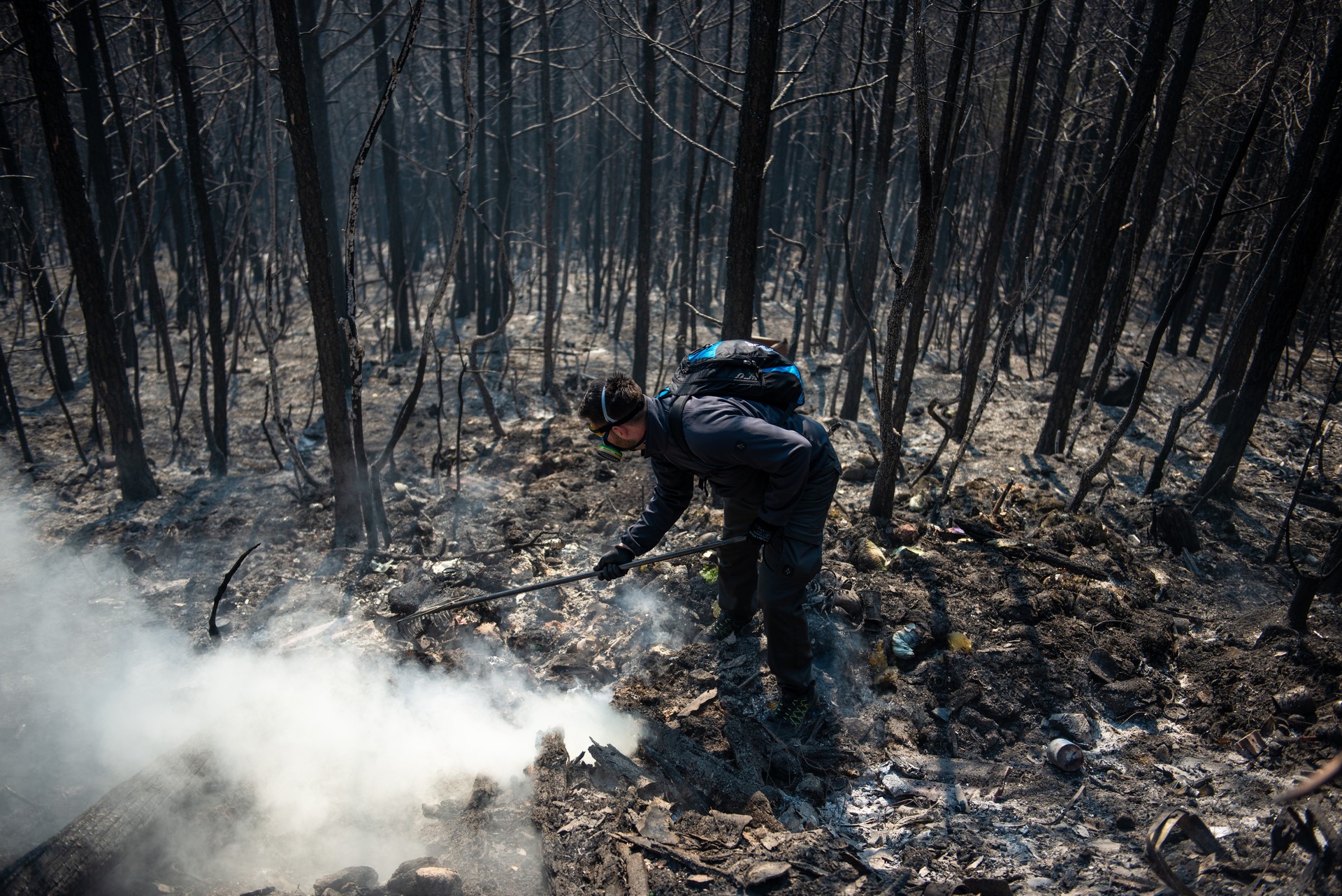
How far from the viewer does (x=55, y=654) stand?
4.29m

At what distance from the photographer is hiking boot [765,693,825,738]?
12.7ft

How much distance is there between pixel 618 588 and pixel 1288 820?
3574 millimetres

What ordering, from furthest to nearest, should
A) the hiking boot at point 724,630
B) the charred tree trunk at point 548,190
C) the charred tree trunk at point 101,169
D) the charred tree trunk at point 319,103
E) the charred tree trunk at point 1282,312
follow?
1. the charred tree trunk at point 319,103
2. the charred tree trunk at point 548,190
3. the charred tree trunk at point 101,169
4. the charred tree trunk at point 1282,312
5. the hiking boot at point 724,630

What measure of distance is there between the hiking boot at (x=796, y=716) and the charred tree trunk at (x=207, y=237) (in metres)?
5.94

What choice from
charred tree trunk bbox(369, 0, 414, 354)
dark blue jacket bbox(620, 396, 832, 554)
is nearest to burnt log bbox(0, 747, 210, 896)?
dark blue jacket bbox(620, 396, 832, 554)

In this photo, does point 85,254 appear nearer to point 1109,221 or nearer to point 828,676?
point 828,676

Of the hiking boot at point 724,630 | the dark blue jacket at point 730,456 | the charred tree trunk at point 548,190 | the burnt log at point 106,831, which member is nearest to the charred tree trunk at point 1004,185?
the hiking boot at point 724,630

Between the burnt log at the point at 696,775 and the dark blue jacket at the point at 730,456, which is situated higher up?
the dark blue jacket at the point at 730,456

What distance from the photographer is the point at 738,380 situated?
3.55 metres

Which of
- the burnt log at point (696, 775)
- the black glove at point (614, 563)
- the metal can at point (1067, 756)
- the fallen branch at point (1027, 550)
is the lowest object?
the burnt log at point (696, 775)

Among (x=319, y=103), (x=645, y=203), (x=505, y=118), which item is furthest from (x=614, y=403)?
(x=505, y=118)

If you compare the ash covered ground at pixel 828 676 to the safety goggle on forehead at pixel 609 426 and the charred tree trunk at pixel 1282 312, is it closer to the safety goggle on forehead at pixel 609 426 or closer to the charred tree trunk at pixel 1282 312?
the charred tree trunk at pixel 1282 312

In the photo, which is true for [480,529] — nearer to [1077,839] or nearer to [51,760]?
[51,760]

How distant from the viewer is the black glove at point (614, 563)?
12.7 ft
